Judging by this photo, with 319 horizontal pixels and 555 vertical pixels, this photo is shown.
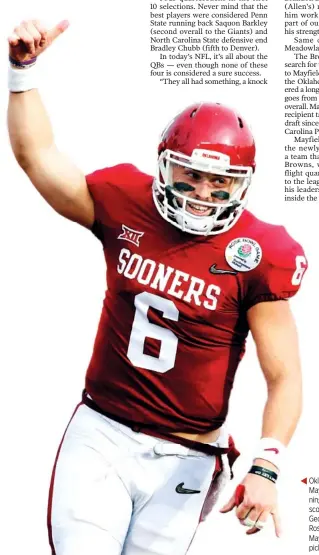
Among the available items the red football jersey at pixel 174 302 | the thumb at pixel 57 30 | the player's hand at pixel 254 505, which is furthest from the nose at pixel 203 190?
the player's hand at pixel 254 505

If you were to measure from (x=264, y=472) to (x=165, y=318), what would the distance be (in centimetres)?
63

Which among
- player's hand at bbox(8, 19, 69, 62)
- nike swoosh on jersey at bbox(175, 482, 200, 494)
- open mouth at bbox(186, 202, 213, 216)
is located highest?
player's hand at bbox(8, 19, 69, 62)

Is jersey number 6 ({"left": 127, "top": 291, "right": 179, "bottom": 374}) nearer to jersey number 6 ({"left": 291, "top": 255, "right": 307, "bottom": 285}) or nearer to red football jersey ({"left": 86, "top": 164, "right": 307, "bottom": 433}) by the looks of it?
red football jersey ({"left": 86, "top": 164, "right": 307, "bottom": 433})

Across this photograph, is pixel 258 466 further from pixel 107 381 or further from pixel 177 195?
pixel 177 195

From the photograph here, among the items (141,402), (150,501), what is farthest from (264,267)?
(150,501)

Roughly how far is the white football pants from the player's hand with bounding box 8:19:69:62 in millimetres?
1169

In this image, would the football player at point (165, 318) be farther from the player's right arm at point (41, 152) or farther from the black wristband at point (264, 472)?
the black wristband at point (264, 472)

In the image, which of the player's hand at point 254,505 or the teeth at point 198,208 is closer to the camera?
the player's hand at point 254,505

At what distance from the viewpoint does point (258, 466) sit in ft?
11.3

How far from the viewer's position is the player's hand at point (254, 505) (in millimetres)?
3291

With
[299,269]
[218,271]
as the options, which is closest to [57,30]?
[218,271]

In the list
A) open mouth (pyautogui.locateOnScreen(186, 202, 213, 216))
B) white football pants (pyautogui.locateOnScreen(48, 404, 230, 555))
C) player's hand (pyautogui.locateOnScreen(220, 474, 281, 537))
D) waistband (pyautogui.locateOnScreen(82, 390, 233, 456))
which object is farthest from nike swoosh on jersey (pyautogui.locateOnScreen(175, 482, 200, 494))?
open mouth (pyautogui.locateOnScreen(186, 202, 213, 216))

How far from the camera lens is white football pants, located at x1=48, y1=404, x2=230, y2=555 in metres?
3.65

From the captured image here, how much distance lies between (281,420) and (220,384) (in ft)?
1.05
